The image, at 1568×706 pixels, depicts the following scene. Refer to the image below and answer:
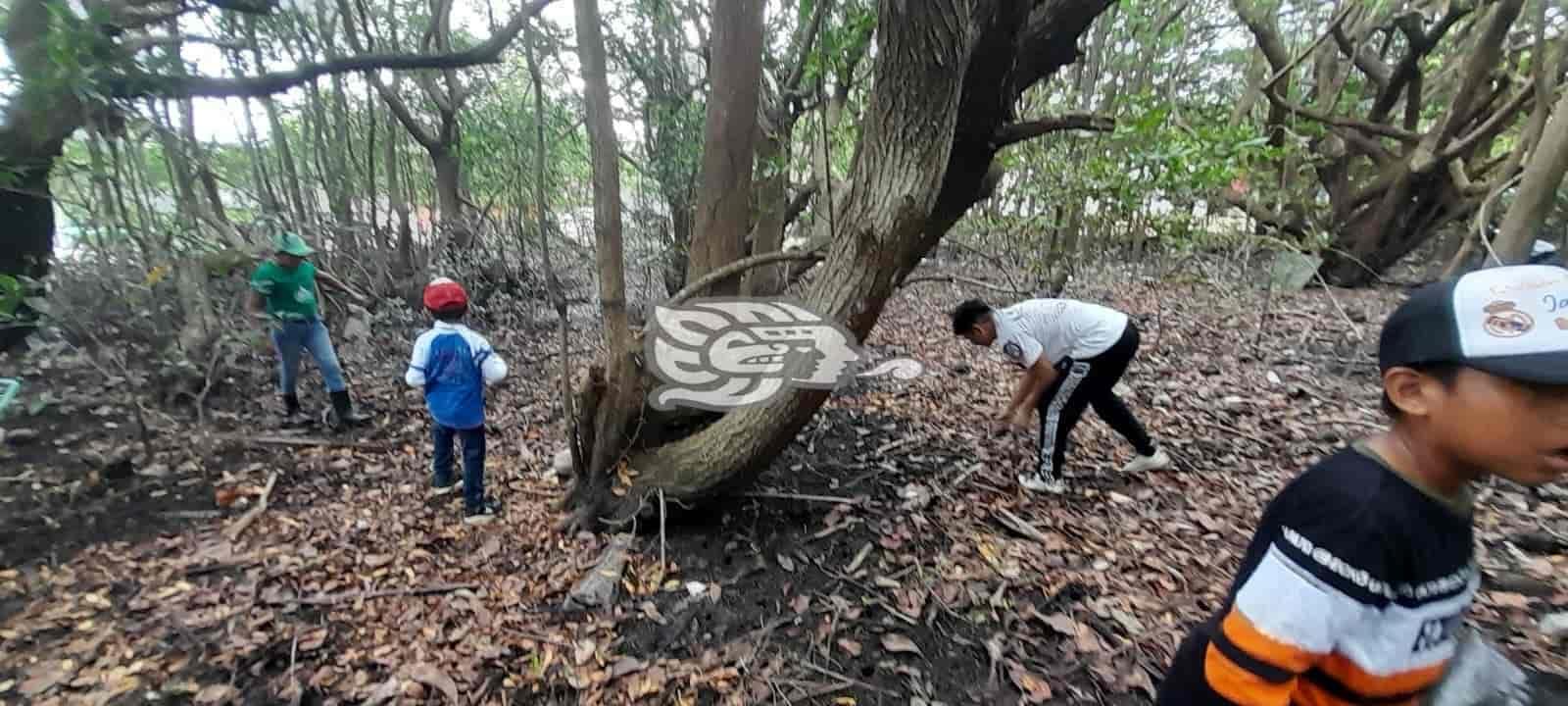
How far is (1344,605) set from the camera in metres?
1.04

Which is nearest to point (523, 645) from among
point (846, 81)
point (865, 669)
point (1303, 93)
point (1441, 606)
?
point (865, 669)

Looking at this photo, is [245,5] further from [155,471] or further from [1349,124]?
[1349,124]

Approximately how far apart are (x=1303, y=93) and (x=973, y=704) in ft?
40.8

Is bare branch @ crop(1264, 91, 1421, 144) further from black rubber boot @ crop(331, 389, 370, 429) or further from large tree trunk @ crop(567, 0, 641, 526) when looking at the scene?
black rubber boot @ crop(331, 389, 370, 429)

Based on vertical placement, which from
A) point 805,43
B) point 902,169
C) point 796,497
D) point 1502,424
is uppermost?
point 805,43

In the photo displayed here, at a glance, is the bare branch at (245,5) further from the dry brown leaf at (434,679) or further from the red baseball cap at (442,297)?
the dry brown leaf at (434,679)

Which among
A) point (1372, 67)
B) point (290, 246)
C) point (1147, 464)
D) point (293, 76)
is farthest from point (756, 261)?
point (1372, 67)

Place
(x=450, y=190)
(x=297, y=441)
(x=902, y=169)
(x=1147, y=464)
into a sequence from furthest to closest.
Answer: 1. (x=450, y=190)
2. (x=297, y=441)
3. (x=1147, y=464)
4. (x=902, y=169)

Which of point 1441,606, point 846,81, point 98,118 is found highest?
point 846,81

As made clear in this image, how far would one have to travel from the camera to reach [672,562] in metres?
3.35

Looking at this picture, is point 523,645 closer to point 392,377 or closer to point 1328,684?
point 1328,684

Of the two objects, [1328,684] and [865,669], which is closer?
[1328,684]

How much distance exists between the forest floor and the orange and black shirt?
1.45 meters

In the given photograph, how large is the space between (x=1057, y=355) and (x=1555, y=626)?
207 centimetres
